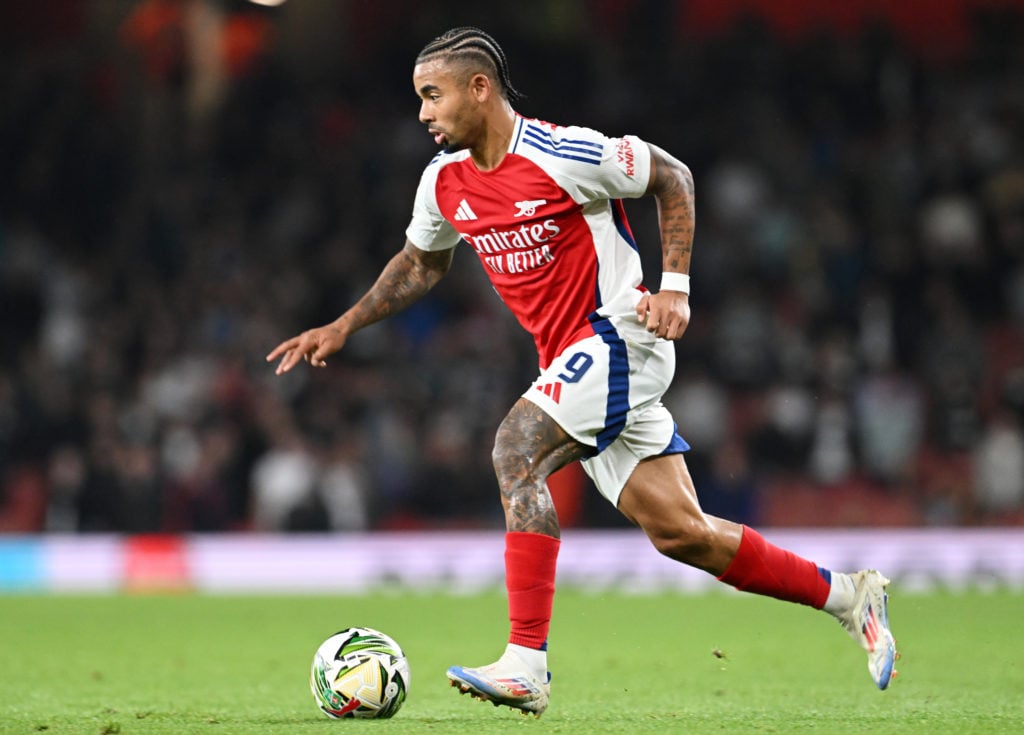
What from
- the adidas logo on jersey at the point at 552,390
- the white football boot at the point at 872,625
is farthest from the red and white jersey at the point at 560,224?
the white football boot at the point at 872,625

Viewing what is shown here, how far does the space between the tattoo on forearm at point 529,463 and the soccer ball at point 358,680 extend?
636 mm

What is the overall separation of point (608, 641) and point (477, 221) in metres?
3.94

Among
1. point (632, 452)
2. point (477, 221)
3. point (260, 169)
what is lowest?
point (632, 452)

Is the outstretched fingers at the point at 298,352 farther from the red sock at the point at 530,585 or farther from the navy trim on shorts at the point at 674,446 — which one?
the navy trim on shorts at the point at 674,446

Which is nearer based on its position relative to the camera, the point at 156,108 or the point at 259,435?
the point at 259,435

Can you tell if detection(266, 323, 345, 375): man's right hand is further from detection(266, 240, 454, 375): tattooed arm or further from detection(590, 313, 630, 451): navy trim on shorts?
detection(590, 313, 630, 451): navy trim on shorts

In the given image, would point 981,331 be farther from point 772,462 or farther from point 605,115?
point 605,115

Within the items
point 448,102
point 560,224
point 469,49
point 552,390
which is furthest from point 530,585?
point 469,49

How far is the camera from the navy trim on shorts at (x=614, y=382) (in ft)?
17.0

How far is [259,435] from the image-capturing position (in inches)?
534

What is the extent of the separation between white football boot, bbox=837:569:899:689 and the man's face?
81.2 inches

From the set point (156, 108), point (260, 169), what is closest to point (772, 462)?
point (260, 169)

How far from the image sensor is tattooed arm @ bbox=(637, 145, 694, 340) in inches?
201

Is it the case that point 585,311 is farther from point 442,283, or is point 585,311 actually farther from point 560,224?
point 442,283
